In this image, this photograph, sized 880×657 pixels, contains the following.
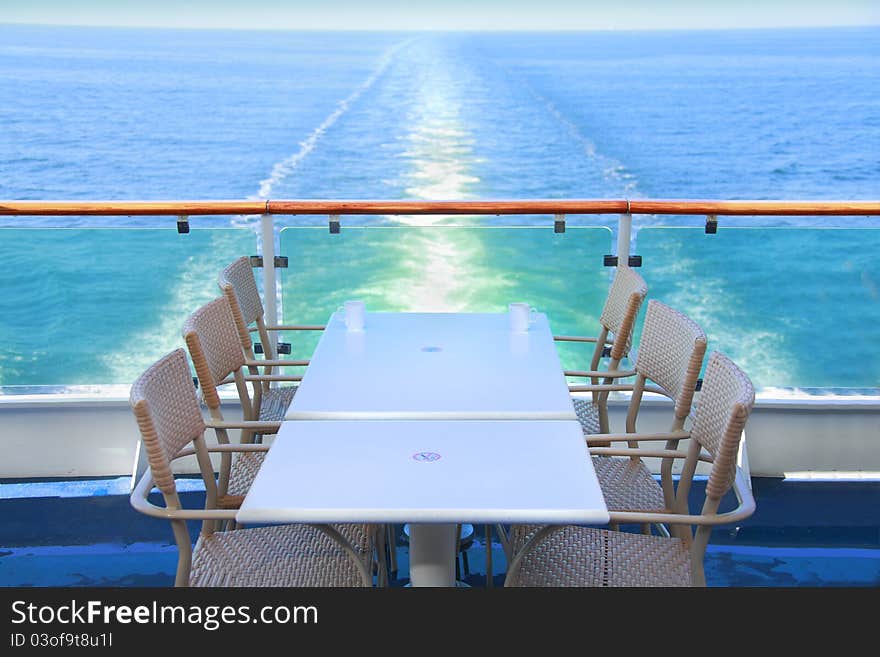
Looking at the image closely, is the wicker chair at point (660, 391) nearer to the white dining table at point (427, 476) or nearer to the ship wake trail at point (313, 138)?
the white dining table at point (427, 476)

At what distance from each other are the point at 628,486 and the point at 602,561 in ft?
1.32

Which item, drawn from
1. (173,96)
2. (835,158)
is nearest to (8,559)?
(835,158)

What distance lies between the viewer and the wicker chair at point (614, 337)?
2.69m

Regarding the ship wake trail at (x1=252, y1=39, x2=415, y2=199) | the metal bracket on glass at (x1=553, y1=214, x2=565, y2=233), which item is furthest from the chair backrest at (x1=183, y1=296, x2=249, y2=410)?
the ship wake trail at (x1=252, y1=39, x2=415, y2=199)

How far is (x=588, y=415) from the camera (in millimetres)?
2895

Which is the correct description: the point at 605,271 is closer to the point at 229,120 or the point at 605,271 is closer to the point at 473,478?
the point at 473,478

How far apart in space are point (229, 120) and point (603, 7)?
68.0ft

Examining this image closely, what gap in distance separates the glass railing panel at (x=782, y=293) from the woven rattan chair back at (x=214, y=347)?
1.56 metres

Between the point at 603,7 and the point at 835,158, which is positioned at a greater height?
the point at 603,7

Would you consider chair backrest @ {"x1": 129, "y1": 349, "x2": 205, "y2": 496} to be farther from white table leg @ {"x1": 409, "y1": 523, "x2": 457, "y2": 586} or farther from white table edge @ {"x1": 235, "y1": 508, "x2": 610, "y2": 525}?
white table leg @ {"x1": 409, "y1": 523, "x2": 457, "y2": 586}

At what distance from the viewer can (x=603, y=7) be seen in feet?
168

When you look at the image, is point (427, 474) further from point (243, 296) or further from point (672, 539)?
point (243, 296)

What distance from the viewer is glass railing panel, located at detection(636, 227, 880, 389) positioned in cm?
346

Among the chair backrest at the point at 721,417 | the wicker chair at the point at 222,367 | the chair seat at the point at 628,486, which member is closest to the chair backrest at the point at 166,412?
the wicker chair at the point at 222,367
